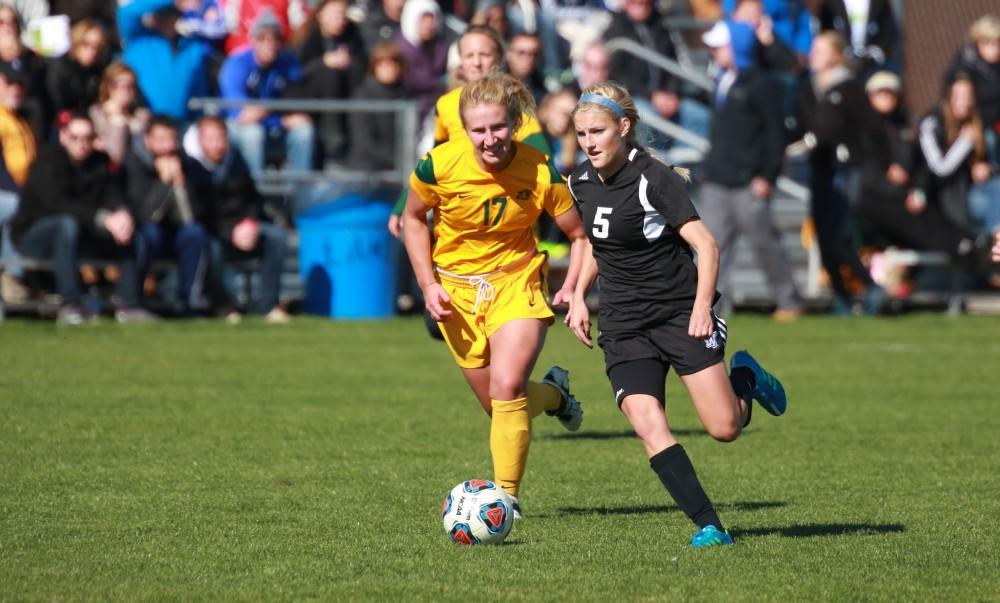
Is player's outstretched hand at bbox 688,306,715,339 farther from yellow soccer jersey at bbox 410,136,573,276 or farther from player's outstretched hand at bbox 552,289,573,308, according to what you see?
Answer: yellow soccer jersey at bbox 410,136,573,276

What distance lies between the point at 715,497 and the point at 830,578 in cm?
185

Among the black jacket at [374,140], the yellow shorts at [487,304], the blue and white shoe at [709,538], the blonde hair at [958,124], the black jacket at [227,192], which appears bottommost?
the black jacket at [227,192]

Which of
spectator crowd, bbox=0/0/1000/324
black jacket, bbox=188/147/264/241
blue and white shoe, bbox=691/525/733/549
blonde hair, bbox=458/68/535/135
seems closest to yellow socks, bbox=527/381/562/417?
blonde hair, bbox=458/68/535/135

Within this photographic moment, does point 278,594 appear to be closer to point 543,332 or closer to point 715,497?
point 543,332

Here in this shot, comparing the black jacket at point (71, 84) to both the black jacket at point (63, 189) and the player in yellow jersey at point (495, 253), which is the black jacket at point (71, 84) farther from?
the player in yellow jersey at point (495, 253)

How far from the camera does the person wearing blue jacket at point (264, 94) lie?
16.8 meters

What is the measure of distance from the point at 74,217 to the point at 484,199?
8478mm

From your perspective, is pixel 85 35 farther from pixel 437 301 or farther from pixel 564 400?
pixel 437 301

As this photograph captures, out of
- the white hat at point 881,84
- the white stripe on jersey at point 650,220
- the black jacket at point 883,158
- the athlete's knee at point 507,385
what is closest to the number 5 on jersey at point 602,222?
the white stripe on jersey at point 650,220

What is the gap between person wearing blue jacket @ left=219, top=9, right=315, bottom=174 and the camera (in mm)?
16766

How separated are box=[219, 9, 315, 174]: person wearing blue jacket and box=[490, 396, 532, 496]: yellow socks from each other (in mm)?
10090

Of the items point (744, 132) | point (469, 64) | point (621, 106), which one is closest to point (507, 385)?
point (621, 106)

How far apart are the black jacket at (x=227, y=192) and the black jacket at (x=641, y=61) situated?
4437 mm

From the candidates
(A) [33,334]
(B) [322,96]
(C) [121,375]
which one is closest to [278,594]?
(C) [121,375]
